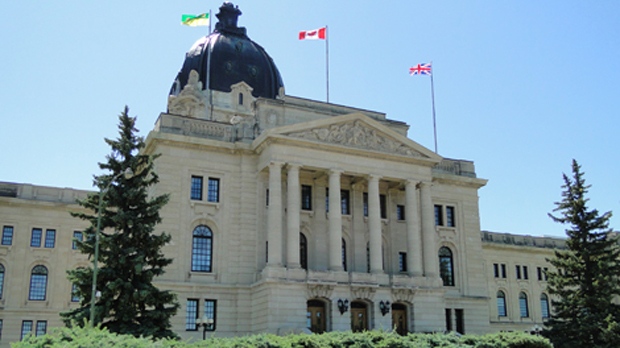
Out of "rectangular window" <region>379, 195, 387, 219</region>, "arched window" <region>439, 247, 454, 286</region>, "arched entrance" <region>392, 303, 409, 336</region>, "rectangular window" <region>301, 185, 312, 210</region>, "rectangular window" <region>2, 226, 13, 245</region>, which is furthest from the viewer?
"rectangular window" <region>2, 226, 13, 245</region>

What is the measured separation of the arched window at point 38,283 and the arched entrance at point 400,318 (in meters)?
30.1

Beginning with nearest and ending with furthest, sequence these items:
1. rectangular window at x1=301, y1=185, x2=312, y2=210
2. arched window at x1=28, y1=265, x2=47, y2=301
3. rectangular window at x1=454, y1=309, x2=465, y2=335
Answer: rectangular window at x1=301, y1=185, x2=312, y2=210
rectangular window at x1=454, y1=309, x2=465, y2=335
arched window at x1=28, y1=265, x2=47, y2=301

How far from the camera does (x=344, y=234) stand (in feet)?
161

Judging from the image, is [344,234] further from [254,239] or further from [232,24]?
[232,24]

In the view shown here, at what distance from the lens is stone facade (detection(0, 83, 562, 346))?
43844mm

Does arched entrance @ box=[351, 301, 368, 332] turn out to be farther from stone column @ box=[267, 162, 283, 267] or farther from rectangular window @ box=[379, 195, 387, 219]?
rectangular window @ box=[379, 195, 387, 219]

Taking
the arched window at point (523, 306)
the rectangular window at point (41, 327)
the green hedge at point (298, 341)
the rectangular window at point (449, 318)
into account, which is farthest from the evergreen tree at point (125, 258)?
the arched window at point (523, 306)

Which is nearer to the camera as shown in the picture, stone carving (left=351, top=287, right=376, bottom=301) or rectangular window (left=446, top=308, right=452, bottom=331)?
stone carving (left=351, top=287, right=376, bottom=301)

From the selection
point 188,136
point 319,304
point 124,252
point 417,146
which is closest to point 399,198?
point 417,146

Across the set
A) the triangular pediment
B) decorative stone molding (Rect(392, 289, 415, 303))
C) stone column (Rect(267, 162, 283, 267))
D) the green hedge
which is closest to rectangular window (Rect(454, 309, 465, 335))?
decorative stone molding (Rect(392, 289, 415, 303))

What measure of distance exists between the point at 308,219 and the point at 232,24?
38.6 metres

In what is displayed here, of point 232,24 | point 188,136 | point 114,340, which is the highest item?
point 232,24

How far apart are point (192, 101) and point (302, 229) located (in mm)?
24531

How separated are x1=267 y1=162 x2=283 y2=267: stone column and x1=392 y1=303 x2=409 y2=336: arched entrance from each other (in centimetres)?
994
